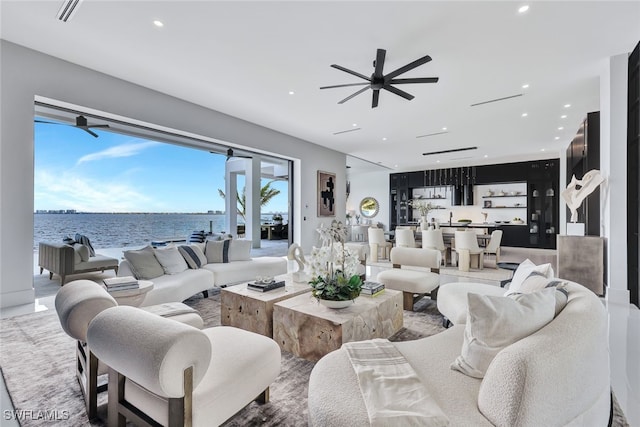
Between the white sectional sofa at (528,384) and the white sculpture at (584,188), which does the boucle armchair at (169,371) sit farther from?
the white sculpture at (584,188)

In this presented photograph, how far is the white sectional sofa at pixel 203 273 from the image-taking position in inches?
133

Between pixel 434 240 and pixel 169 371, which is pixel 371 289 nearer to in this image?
pixel 169 371

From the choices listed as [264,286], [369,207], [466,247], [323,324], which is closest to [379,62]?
[264,286]

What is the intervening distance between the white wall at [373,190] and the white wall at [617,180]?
888 centimetres

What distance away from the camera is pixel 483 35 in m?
3.29

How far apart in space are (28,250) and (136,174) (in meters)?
4.55

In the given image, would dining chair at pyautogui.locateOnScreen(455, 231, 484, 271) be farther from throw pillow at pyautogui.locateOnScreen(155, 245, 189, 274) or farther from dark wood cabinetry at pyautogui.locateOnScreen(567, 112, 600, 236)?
throw pillow at pyautogui.locateOnScreen(155, 245, 189, 274)

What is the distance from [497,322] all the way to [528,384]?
0.32m

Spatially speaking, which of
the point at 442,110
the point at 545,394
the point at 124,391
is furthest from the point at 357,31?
the point at 124,391

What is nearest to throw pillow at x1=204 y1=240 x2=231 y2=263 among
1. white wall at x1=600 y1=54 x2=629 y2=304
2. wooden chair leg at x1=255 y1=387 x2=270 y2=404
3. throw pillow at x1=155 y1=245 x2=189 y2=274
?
throw pillow at x1=155 y1=245 x2=189 y2=274

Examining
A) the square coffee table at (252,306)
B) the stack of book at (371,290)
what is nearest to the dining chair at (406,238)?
the stack of book at (371,290)

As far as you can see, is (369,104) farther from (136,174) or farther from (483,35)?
(136,174)

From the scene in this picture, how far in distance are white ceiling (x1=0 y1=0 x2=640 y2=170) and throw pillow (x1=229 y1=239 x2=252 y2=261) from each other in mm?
2493

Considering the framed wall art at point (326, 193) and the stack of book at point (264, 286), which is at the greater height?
the framed wall art at point (326, 193)
